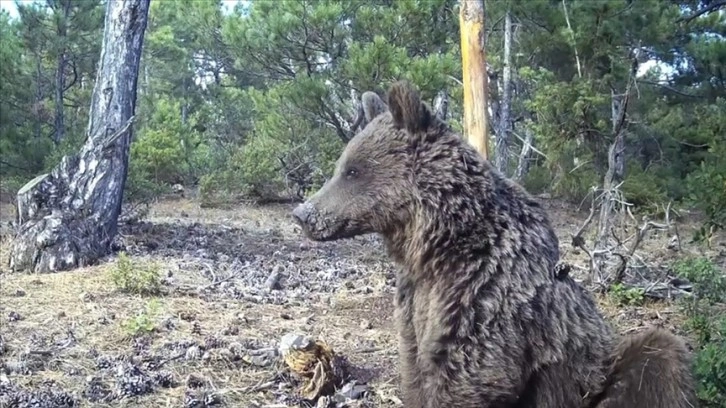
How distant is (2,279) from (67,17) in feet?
31.3

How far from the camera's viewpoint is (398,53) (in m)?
12.2

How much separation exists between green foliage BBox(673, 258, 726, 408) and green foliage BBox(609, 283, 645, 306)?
479 millimetres

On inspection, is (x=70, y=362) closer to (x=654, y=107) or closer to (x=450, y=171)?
(x=450, y=171)

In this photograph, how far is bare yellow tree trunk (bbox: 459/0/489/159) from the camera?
8.33 m

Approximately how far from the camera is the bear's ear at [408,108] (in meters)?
3.81

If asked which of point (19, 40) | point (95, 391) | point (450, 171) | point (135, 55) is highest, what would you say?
point (19, 40)

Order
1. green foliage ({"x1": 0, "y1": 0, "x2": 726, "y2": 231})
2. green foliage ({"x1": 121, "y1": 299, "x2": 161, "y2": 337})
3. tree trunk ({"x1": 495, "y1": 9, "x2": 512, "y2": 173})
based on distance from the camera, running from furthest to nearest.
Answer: tree trunk ({"x1": 495, "y1": 9, "x2": 512, "y2": 173}) → green foliage ({"x1": 0, "y1": 0, "x2": 726, "y2": 231}) → green foliage ({"x1": 121, "y1": 299, "x2": 161, "y2": 337})

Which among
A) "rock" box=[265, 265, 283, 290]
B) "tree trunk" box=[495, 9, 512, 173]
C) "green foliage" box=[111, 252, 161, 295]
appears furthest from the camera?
"tree trunk" box=[495, 9, 512, 173]

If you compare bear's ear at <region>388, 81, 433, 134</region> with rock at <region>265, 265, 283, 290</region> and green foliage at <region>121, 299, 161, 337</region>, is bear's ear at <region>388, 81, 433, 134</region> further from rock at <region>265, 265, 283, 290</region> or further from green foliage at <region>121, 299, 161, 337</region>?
rock at <region>265, 265, 283, 290</region>

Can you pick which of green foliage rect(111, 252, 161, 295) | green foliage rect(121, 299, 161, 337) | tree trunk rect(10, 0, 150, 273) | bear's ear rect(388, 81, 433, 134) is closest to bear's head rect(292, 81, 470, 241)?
bear's ear rect(388, 81, 433, 134)

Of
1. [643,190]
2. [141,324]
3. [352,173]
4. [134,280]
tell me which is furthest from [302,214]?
[643,190]

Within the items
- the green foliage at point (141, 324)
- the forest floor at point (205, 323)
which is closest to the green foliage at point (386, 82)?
the forest floor at point (205, 323)

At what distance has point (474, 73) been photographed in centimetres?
841

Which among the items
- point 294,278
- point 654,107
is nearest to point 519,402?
point 294,278
